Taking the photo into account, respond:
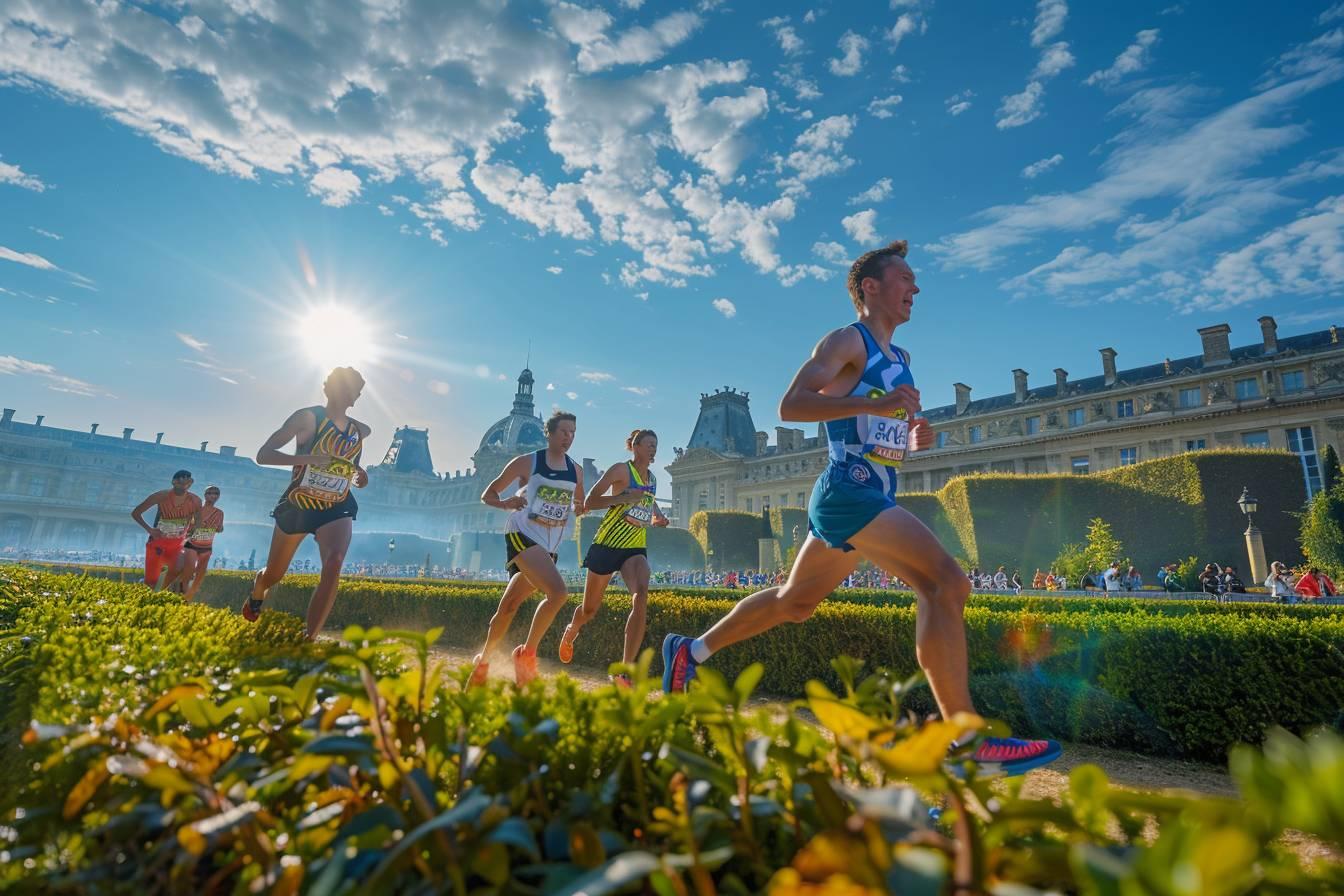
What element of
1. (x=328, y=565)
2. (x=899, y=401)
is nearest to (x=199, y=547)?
(x=328, y=565)

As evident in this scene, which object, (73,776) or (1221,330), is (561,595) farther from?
(1221,330)

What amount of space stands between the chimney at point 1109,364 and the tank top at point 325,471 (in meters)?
63.5

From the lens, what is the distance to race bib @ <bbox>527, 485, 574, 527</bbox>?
6078 mm

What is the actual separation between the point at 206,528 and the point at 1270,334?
64298 mm

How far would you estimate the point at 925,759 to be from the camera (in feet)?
2.14

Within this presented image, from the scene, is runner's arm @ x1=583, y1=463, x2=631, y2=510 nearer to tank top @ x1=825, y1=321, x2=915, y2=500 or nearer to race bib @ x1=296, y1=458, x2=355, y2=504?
race bib @ x1=296, y1=458, x2=355, y2=504

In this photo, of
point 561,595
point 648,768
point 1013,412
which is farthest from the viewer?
point 1013,412

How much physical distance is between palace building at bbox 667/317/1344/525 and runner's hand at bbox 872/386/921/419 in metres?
52.8

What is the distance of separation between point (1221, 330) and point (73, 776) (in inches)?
2575

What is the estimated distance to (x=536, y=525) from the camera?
605cm

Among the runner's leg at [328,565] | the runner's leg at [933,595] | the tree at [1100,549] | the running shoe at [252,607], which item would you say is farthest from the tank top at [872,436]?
the tree at [1100,549]

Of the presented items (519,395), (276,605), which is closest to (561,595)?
(276,605)

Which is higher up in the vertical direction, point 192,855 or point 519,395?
point 519,395

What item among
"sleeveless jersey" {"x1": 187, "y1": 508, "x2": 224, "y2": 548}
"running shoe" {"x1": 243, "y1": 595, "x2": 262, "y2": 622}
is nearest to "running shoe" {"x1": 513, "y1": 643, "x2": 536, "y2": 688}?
"running shoe" {"x1": 243, "y1": 595, "x2": 262, "y2": 622}
